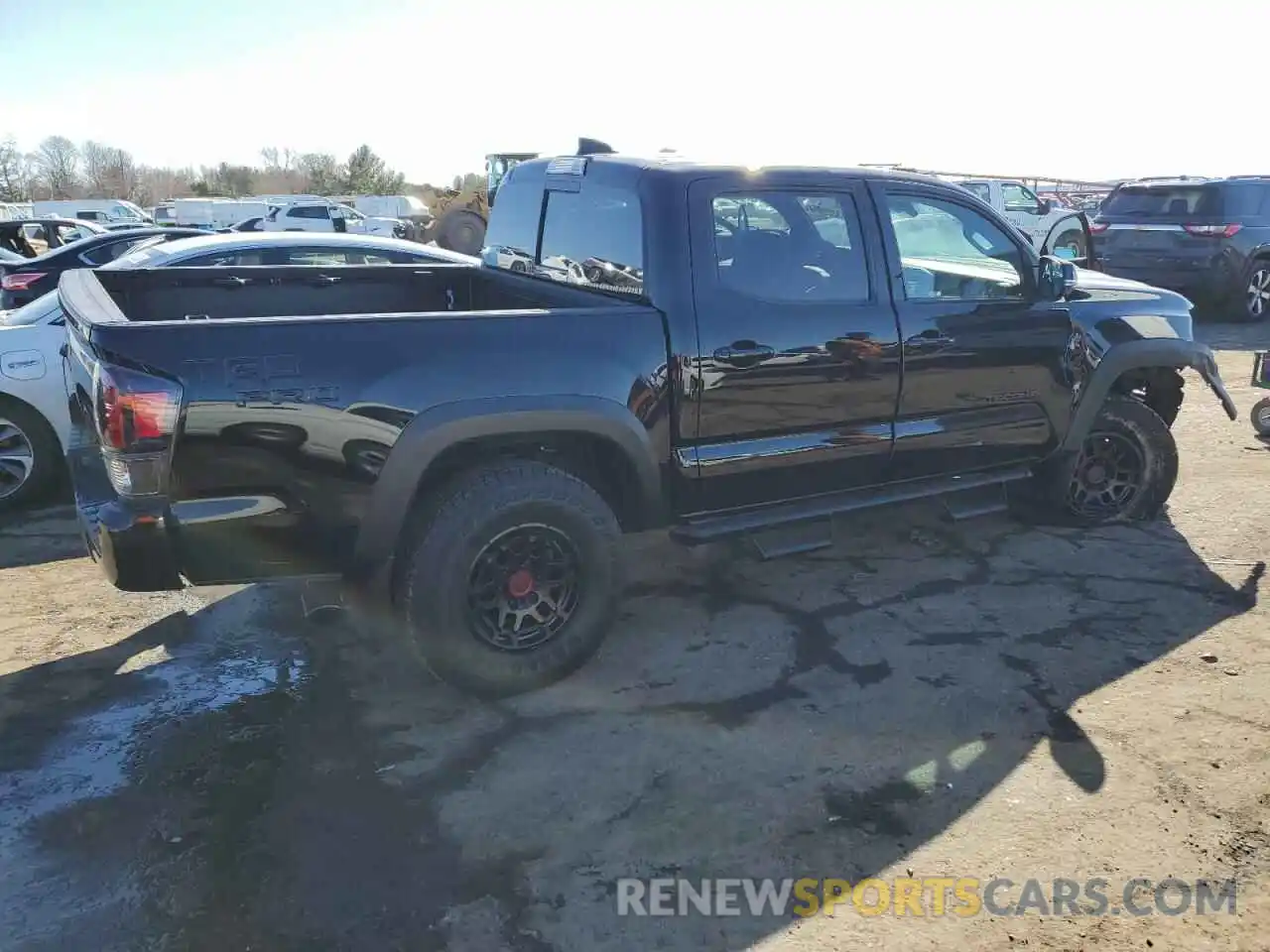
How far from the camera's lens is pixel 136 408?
2824mm

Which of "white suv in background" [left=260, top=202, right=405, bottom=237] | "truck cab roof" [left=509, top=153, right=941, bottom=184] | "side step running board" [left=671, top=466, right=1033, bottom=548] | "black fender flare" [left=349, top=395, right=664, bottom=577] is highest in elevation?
"white suv in background" [left=260, top=202, right=405, bottom=237]

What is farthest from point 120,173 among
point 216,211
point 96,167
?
point 216,211

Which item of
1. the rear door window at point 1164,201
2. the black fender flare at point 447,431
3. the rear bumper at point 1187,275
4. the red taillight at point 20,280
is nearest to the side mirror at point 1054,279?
the black fender flare at point 447,431

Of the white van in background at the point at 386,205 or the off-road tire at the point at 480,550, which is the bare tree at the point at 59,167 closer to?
the white van in background at the point at 386,205

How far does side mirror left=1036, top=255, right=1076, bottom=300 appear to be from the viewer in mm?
4438

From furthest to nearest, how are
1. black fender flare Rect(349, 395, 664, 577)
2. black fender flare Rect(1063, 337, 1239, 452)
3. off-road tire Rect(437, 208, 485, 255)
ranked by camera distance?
off-road tire Rect(437, 208, 485, 255) → black fender flare Rect(1063, 337, 1239, 452) → black fender flare Rect(349, 395, 664, 577)

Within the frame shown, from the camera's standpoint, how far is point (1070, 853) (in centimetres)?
272

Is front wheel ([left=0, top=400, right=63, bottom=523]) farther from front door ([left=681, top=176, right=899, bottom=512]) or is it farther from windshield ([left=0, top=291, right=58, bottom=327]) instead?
front door ([left=681, top=176, right=899, bottom=512])

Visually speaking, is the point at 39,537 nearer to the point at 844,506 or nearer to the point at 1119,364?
the point at 844,506

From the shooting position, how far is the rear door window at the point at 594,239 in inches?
145

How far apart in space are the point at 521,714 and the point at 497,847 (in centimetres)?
77

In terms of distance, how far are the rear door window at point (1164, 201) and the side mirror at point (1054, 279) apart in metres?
9.61

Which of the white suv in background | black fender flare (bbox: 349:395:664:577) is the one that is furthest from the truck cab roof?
the white suv in background

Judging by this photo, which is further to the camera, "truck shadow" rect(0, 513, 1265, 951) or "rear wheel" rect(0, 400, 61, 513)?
"rear wheel" rect(0, 400, 61, 513)
